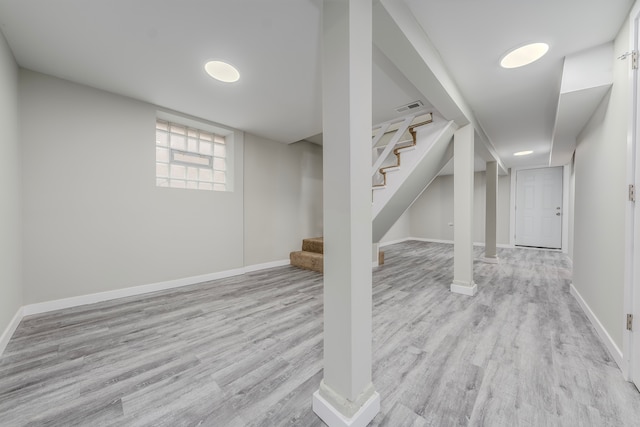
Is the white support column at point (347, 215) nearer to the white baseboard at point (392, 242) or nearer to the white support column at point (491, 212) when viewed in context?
the white support column at point (491, 212)

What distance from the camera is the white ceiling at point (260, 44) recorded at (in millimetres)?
1496

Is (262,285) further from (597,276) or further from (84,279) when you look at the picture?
(597,276)

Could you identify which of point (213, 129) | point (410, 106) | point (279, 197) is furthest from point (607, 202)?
point (213, 129)

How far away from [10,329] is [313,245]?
Result: 354 centimetres

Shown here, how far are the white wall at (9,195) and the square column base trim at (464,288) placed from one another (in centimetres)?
427

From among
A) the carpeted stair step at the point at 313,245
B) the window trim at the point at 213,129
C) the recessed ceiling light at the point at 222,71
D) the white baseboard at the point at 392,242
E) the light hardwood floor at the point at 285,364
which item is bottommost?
the white baseboard at the point at 392,242

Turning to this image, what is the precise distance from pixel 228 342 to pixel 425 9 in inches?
109

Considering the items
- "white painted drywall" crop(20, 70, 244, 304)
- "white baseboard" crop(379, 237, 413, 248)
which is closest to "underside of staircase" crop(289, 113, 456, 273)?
"white painted drywall" crop(20, 70, 244, 304)

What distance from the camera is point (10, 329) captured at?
183 cm

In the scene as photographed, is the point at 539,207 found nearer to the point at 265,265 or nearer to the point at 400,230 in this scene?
the point at 400,230

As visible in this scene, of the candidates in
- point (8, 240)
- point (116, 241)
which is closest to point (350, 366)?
point (8, 240)

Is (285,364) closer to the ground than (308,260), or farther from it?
closer to the ground

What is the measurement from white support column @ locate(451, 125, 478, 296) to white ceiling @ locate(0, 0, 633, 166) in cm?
50

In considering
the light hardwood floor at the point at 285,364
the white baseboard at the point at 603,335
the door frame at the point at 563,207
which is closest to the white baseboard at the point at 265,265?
the light hardwood floor at the point at 285,364
